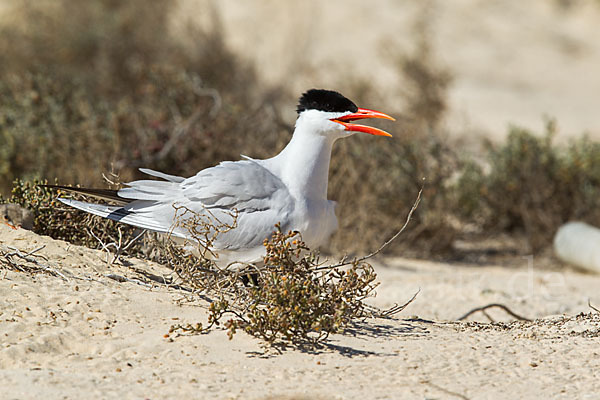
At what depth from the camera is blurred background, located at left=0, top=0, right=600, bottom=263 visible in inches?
292

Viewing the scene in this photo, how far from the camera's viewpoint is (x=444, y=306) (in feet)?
18.1

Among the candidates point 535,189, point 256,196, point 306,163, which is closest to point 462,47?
point 535,189

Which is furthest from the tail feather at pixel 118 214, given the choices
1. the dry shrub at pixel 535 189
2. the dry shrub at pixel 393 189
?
the dry shrub at pixel 535 189

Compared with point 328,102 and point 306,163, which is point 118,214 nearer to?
point 306,163

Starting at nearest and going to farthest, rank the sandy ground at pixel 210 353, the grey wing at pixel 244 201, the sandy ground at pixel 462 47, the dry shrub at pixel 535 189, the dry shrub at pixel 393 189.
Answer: the sandy ground at pixel 210 353 → the grey wing at pixel 244 201 → the dry shrub at pixel 393 189 → the dry shrub at pixel 535 189 → the sandy ground at pixel 462 47

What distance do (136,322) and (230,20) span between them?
52.0 feet

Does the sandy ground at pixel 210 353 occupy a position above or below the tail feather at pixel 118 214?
below

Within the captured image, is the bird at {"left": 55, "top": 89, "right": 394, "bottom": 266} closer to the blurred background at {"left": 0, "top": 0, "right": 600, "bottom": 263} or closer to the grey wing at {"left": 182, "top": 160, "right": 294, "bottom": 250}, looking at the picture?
the grey wing at {"left": 182, "top": 160, "right": 294, "bottom": 250}

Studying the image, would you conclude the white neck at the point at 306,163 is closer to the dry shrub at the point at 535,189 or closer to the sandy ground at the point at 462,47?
the dry shrub at the point at 535,189

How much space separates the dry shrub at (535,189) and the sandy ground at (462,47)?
14.5ft

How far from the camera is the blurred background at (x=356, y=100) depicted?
742cm

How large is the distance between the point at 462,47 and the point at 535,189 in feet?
40.3

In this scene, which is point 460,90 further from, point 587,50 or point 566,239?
point 566,239

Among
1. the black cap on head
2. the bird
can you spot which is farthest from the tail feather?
the black cap on head
